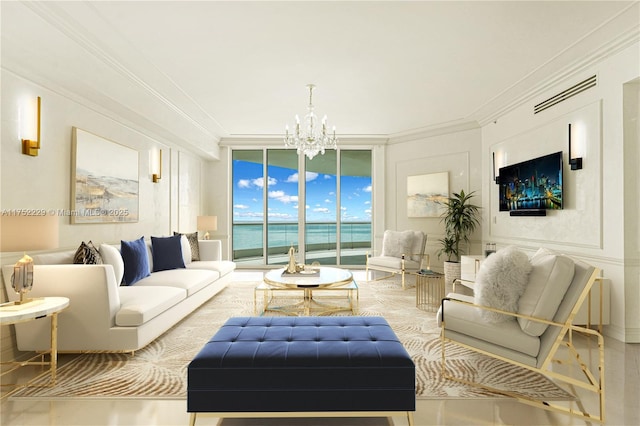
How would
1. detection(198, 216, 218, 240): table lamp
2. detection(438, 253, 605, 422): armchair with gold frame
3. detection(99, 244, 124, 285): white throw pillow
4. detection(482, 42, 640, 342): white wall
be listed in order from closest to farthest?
detection(438, 253, 605, 422): armchair with gold frame → detection(482, 42, 640, 342): white wall → detection(99, 244, 124, 285): white throw pillow → detection(198, 216, 218, 240): table lamp

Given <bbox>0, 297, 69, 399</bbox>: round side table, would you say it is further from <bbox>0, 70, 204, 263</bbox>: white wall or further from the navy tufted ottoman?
the navy tufted ottoman

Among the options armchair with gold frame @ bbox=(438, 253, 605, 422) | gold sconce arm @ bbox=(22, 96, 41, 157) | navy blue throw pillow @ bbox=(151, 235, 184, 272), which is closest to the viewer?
armchair with gold frame @ bbox=(438, 253, 605, 422)

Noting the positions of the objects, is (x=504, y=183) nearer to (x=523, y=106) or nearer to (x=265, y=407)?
(x=523, y=106)

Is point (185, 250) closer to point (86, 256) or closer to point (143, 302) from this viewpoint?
point (86, 256)

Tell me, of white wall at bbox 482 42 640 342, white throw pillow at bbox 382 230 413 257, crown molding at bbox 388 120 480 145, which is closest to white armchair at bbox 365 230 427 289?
white throw pillow at bbox 382 230 413 257

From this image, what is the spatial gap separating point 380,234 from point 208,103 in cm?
429

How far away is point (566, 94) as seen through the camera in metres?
4.02

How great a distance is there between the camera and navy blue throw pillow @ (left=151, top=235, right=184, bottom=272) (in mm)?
4586

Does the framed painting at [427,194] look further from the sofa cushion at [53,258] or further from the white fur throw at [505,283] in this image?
the sofa cushion at [53,258]

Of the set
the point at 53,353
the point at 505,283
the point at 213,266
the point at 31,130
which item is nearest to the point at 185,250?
the point at 213,266

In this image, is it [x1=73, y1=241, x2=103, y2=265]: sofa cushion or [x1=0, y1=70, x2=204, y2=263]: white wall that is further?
[x1=73, y1=241, x2=103, y2=265]: sofa cushion

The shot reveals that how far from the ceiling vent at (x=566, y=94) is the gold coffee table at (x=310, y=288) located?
10.9ft

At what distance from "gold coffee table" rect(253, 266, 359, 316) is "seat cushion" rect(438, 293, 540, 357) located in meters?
1.48

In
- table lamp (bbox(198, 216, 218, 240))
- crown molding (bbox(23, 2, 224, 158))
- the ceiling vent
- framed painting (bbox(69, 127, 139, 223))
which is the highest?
crown molding (bbox(23, 2, 224, 158))
